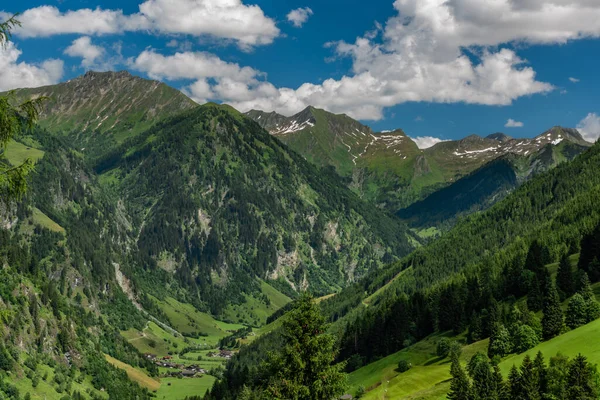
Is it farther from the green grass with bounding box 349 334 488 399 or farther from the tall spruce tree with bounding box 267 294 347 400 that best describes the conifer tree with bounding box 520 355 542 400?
the tall spruce tree with bounding box 267 294 347 400

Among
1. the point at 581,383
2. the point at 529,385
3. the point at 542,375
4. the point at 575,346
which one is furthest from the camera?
the point at 575,346

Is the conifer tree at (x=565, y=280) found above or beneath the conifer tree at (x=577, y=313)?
above

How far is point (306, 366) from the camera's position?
1615 inches

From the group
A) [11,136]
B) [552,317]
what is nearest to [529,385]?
[552,317]

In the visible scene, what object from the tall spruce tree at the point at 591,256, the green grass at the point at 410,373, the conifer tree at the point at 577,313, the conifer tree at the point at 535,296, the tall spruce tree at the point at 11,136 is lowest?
the green grass at the point at 410,373

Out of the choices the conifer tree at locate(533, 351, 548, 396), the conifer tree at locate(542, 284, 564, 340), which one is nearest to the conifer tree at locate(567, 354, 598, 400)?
the conifer tree at locate(533, 351, 548, 396)

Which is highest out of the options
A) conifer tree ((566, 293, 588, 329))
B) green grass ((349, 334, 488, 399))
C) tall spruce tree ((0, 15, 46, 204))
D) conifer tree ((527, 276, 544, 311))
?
tall spruce tree ((0, 15, 46, 204))

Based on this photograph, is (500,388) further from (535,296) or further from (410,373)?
(535,296)

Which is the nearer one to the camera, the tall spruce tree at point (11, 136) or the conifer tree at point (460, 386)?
the tall spruce tree at point (11, 136)

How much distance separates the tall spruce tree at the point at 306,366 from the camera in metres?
40.4

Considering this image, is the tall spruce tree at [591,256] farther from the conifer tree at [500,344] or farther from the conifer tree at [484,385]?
the conifer tree at [484,385]

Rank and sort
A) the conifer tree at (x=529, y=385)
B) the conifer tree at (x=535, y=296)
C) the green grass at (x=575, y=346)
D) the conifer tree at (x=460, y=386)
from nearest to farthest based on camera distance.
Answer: the conifer tree at (x=529, y=385) → the conifer tree at (x=460, y=386) → the green grass at (x=575, y=346) → the conifer tree at (x=535, y=296)

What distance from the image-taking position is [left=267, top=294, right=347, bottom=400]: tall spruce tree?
40.4m

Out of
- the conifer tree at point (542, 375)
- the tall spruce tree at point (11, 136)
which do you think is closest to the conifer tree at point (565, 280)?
the conifer tree at point (542, 375)
